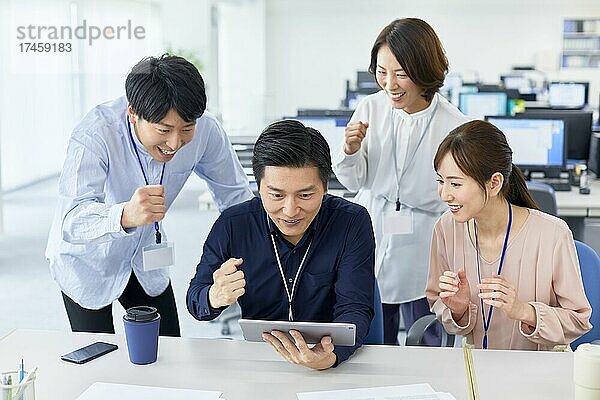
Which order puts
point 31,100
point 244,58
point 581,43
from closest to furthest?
point 31,100, point 244,58, point 581,43

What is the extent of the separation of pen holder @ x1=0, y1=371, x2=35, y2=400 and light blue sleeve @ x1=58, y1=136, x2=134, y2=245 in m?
0.56

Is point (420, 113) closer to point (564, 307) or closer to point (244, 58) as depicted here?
point (564, 307)

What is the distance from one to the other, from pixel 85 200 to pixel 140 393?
A: 2.07 ft

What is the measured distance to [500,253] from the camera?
2.20 metres

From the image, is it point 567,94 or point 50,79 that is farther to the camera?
point 567,94

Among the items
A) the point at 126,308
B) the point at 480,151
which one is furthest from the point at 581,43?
the point at 126,308

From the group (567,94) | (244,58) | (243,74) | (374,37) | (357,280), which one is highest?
(374,37)

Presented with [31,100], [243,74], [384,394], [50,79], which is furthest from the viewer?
[243,74]

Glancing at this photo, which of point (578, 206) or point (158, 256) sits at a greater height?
point (158, 256)

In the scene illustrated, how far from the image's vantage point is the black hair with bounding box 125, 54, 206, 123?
2.04 metres

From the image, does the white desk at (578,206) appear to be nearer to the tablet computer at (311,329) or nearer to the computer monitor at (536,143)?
the computer monitor at (536,143)

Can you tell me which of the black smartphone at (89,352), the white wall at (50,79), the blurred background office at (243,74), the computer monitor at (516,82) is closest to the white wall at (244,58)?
the blurred background office at (243,74)

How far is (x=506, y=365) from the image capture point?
1903 mm

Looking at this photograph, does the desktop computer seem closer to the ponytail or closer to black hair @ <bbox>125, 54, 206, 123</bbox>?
the ponytail
